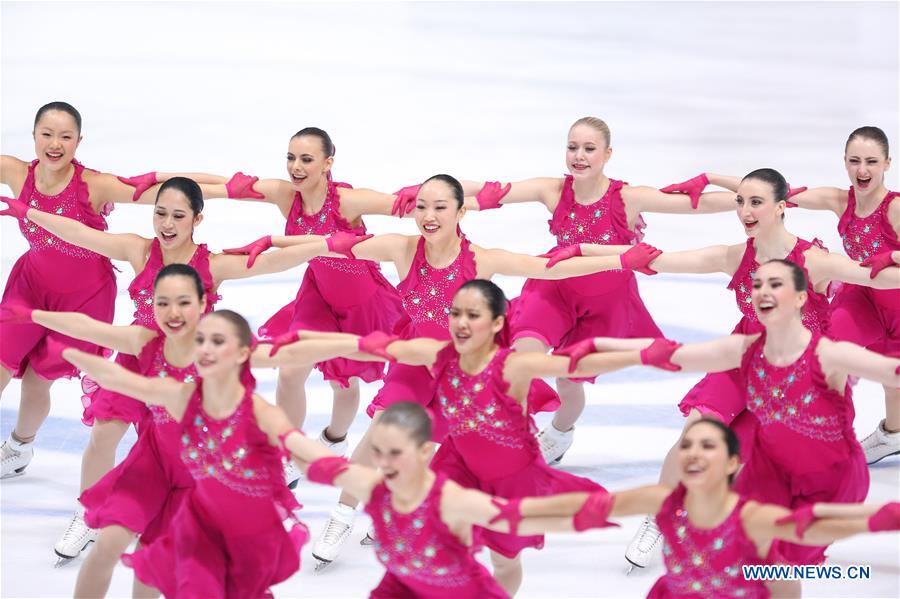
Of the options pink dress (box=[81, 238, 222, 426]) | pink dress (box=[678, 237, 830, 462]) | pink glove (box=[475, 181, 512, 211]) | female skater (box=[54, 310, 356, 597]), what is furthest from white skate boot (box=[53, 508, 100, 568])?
pink dress (box=[678, 237, 830, 462])

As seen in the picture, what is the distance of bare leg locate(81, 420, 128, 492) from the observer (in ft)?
21.1

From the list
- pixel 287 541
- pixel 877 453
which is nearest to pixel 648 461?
pixel 877 453

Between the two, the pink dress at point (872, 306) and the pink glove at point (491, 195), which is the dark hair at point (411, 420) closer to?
the pink glove at point (491, 195)

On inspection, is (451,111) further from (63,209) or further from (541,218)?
(63,209)

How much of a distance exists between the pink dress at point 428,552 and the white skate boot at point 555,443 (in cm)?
246

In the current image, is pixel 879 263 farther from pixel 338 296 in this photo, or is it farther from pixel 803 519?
pixel 338 296

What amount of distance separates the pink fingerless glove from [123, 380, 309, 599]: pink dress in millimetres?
303

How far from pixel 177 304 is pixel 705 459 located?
80.1 inches

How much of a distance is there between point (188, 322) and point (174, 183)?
1.11 m

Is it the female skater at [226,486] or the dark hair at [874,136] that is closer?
the female skater at [226,486]

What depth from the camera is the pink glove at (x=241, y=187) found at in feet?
24.2

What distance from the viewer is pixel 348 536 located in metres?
6.53

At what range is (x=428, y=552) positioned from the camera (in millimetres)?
4930

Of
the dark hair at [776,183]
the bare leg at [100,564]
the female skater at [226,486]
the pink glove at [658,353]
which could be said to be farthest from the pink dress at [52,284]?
the dark hair at [776,183]
